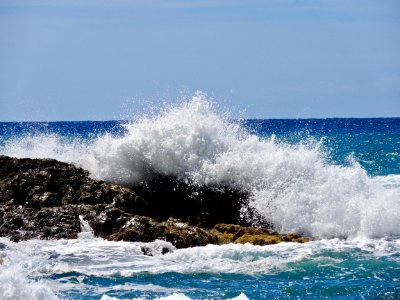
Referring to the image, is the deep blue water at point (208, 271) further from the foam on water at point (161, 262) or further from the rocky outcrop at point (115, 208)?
the rocky outcrop at point (115, 208)

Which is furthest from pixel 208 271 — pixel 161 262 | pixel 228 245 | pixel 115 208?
pixel 115 208

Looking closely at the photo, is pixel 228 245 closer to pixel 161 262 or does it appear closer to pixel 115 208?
pixel 161 262

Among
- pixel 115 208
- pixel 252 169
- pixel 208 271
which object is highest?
pixel 252 169

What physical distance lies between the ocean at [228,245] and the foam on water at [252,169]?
0.02 meters

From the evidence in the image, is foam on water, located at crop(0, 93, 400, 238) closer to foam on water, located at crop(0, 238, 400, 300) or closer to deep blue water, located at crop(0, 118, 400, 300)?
deep blue water, located at crop(0, 118, 400, 300)

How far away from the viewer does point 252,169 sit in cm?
A: 1359

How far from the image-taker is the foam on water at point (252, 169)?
12570mm

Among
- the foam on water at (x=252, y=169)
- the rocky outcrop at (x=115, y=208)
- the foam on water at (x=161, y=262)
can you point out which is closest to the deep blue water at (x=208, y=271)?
the foam on water at (x=161, y=262)

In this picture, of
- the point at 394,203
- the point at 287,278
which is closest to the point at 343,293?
the point at 287,278

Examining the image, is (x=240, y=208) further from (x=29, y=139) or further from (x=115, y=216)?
(x=29, y=139)

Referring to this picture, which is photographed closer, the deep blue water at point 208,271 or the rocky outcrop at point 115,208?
the deep blue water at point 208,271

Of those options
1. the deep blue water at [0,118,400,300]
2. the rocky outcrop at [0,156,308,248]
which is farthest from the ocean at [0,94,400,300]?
the rocky outcrop at [0,156,308,248]

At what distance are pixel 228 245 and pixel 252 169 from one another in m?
2.96

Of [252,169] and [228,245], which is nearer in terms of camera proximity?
[228,245]
